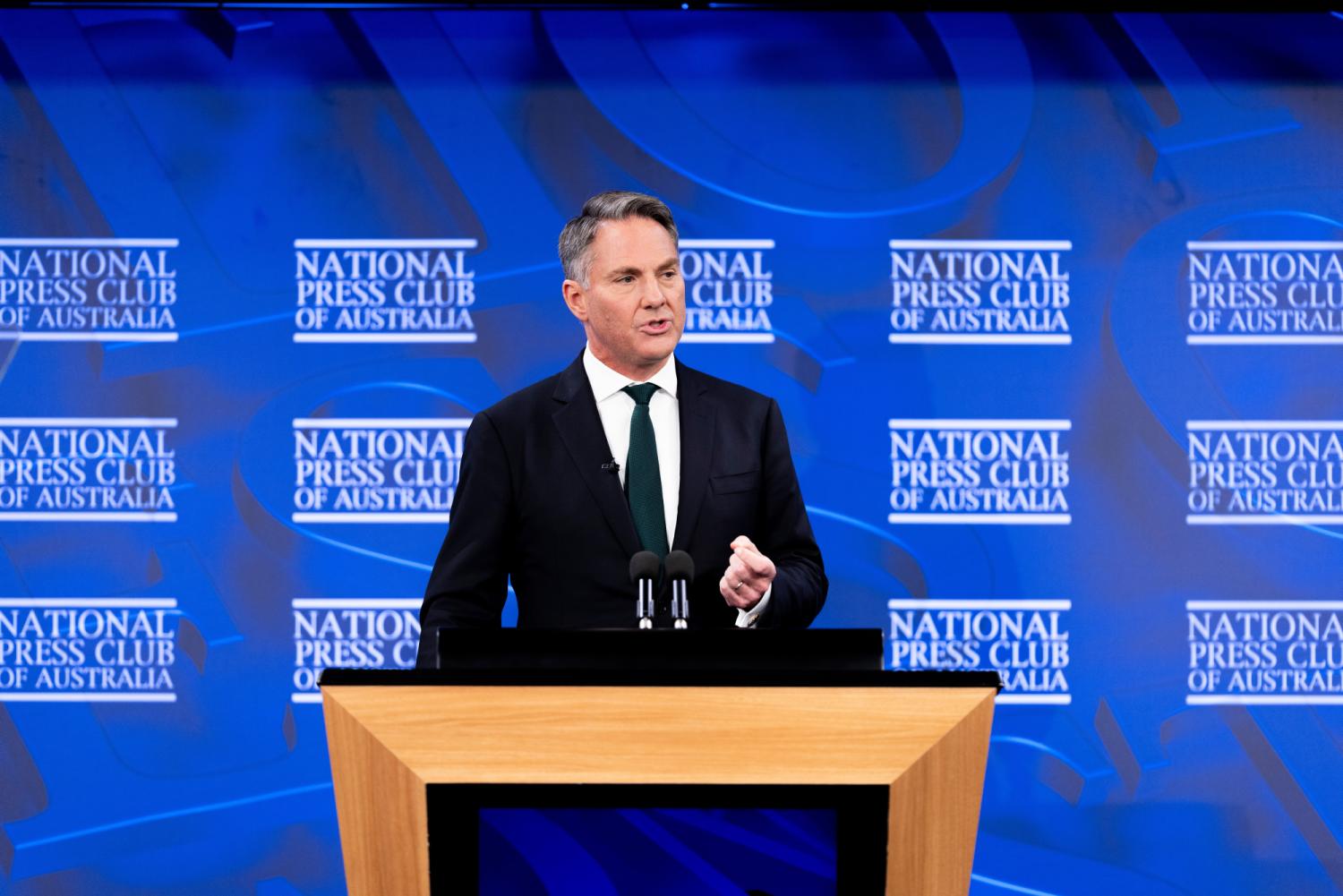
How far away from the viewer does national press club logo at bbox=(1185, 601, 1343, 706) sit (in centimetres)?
454

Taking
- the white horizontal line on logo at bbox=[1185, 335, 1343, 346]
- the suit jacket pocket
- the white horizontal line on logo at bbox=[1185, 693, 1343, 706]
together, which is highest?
the white horizontal line on logo at bbox=[1185, 335, 1343, 346]

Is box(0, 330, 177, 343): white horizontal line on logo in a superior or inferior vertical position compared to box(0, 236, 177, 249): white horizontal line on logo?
inferior

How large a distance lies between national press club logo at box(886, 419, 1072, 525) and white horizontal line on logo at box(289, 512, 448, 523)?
1468mm

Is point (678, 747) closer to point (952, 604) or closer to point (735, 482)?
point (735, 482)

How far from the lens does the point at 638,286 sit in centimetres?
283

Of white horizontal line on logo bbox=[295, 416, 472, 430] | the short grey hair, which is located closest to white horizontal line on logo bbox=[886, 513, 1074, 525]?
white horizontal line on logo bbox=[295, 416, 472, 430]

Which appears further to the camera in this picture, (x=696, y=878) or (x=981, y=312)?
(x=981, y=312)

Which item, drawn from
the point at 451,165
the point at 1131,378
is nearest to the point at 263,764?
the point at 451,165

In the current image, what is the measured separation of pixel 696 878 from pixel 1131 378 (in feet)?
10.3

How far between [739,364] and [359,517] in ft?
4.22

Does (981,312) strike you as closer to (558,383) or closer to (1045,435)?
(1045,435)

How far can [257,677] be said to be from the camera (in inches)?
179

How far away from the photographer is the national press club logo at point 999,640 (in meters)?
4.54

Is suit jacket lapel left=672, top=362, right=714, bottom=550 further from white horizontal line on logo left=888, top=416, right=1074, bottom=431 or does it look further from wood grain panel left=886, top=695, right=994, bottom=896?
white horizontal line on logo left=888, top=416, right=1074, bottom=431
